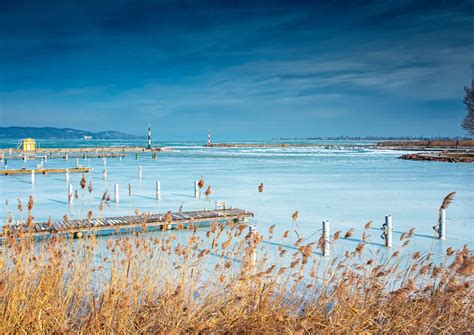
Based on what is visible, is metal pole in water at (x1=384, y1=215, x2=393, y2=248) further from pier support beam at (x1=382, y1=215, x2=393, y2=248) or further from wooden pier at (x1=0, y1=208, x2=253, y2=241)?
wooden pier at (x1=0, y1=208, x2=253, y2=241)

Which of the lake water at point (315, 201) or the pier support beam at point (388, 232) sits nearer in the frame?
the pier support beam at point (388, 232)

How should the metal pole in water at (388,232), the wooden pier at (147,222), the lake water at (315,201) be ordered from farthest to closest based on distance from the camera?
1. the lake water at (315,201)
2. the wooden pier at (147,222)
3. the metal pole in water at (388,232)

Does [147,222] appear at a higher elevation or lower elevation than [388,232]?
lower

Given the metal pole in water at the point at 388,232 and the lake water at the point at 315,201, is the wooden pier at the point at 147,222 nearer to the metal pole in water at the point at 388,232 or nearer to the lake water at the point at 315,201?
the lake water at the point at 315,201

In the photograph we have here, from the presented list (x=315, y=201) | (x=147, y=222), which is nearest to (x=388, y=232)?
(x=147, y=222)

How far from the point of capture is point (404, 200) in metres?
16.4

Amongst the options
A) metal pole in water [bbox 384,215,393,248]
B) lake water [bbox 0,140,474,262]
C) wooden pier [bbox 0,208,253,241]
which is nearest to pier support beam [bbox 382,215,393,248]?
metal pole in water [bbox 384,215,393,248]

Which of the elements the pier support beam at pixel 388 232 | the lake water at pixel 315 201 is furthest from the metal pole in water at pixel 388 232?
the lake water at pixel 315 201

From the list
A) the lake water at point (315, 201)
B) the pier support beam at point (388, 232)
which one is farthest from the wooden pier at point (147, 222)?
the pier support beam at point (388, 232)

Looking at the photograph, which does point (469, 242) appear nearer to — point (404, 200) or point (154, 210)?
point (404, 200)

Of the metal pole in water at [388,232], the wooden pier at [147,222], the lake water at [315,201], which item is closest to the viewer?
the metal pole in water at [388,232]

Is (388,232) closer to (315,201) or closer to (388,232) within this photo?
(388,232)

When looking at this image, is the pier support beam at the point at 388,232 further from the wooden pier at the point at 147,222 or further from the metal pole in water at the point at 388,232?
the wooden pier at the point at 147,222

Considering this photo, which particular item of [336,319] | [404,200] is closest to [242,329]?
[336,319]
